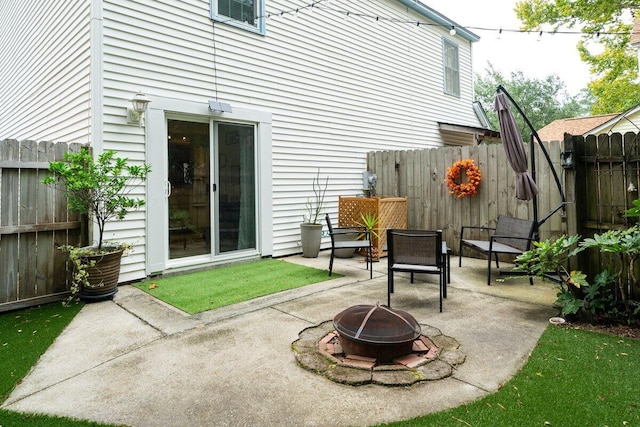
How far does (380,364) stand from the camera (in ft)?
8.35

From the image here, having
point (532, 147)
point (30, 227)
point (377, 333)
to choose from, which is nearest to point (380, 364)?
point (377, 333)

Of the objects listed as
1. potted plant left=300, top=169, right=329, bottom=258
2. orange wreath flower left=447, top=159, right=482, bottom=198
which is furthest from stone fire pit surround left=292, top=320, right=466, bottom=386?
orange wreath flower left=447, top=159, right=482, bottom=198

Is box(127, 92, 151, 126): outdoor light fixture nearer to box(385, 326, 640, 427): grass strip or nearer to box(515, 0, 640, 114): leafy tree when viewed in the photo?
box(385, 326, 640, 427): grass strip

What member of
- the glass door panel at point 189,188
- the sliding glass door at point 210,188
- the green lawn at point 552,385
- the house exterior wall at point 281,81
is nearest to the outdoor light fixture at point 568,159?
the green lawn at point 552,385

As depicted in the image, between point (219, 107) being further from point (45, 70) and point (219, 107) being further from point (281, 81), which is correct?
point (45, 70)

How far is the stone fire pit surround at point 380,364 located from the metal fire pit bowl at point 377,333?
0.06 metres

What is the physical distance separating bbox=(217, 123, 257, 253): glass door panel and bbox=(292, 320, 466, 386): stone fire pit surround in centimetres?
322

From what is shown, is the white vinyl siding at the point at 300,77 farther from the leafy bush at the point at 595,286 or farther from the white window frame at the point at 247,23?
the leafy bush at the point at 595,286

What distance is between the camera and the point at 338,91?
774 cm

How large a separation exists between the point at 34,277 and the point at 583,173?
5.86m

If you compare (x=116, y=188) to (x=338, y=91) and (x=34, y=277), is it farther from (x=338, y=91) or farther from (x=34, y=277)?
(x=338, y=91)

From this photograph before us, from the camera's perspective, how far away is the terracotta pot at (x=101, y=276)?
4055mm

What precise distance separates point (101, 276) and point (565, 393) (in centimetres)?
429

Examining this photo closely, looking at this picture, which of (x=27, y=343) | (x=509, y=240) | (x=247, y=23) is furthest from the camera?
(x=247, y=23)
